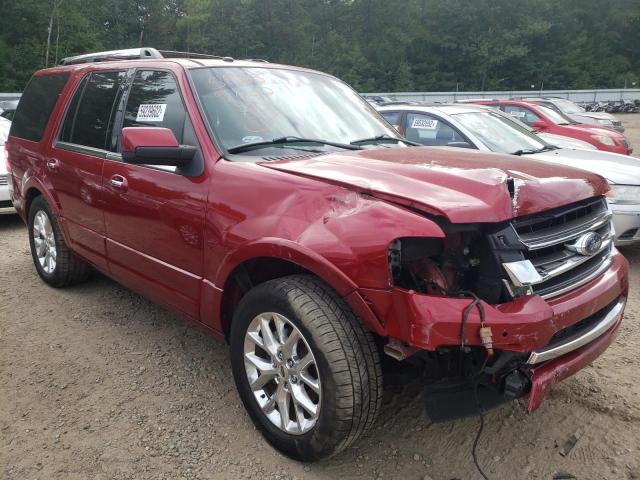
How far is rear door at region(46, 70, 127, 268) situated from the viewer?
371 centimetres

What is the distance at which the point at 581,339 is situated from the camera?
7.66 feet

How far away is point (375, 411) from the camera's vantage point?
7.60 ft

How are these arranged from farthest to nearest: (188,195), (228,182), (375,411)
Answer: (188,195), (228,182), (375,411)

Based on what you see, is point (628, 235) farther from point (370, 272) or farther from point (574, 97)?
point (574, 97)

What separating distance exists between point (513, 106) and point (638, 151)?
726cm

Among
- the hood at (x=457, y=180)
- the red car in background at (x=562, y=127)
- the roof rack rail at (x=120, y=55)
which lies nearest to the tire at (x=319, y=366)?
the hood at (x=457, y=180)

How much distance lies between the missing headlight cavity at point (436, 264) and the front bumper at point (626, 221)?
144 inches

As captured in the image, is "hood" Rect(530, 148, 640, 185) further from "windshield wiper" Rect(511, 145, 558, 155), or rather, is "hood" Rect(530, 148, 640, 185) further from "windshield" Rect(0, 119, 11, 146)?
"windshield" Rect(0, 119, 11, 146)

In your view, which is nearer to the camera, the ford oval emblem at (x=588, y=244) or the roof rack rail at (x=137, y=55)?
the ford oval emblem at (x=588, y=244)

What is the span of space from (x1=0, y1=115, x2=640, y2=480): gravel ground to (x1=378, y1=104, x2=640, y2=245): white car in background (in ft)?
5.73

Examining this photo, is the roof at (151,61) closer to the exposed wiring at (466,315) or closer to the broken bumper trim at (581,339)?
the exposed wiring at (466,315)

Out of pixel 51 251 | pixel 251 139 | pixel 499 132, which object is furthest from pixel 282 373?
pixel 499 132

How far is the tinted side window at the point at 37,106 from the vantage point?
4469 millimetres

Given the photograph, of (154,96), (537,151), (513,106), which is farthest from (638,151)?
(154,96)
